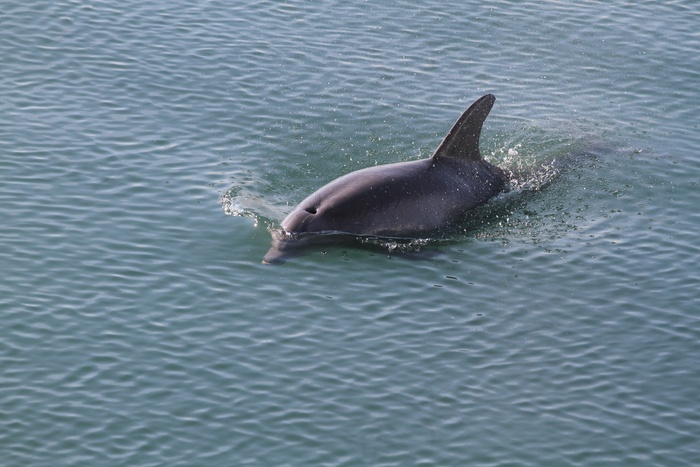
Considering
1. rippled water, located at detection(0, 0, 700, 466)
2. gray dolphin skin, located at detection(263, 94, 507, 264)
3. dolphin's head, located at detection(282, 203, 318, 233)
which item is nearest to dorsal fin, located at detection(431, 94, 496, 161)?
gray dolphin skin, located at detection(263, 94, 507, 264)

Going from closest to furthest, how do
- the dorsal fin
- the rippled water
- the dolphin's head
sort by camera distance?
the rippled water
the dolphin's head
the dorsal fin

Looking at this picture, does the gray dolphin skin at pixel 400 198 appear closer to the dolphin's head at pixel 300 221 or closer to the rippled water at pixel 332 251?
the dolphin's head at pixel 300 221

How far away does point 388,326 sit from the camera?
735 inches

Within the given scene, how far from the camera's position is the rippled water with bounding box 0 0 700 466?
16.3m

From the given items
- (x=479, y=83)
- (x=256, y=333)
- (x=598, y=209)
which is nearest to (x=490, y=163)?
(x=598, y=209)

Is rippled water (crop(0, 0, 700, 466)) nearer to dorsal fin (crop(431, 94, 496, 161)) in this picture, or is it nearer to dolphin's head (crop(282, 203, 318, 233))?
dolphin's head (crop(282, 203, 318, 233))

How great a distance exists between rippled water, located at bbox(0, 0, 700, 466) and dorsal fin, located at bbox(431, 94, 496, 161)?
4.04 ft

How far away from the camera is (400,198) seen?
21656 mm

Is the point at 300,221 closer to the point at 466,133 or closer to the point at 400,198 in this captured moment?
the point at 400,198

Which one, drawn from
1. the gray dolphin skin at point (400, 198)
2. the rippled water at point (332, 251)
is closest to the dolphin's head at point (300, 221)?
the gray dolphin skin at point (400, 198)

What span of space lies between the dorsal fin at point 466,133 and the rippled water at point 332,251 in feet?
4.04

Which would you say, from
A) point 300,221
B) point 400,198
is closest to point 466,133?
point 400,198

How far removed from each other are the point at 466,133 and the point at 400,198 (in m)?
1.99

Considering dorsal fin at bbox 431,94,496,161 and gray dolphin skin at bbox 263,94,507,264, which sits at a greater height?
dorsal fin at bbox 431,94,496,161
